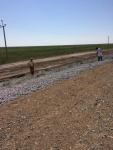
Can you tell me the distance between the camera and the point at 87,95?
14227 mm

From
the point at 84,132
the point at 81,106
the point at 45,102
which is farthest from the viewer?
the point at 45,102

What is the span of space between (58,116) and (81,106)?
1.60 meters

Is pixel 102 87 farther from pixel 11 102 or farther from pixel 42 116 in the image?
pixel 42 116

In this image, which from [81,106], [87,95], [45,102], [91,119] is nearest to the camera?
[91,119]

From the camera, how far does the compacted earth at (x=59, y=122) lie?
821 centimetres

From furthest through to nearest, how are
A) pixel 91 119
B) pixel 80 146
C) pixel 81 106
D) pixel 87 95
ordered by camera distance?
pixel 87 95 < pixel 81 106 < pixel 91 119 < pixel 80 146

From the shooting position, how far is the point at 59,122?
9938 mm

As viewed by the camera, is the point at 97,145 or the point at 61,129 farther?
the point at 61,129

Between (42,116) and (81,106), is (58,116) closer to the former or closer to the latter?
(42,116)

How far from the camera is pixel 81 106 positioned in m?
12.0

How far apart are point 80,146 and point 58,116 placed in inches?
107

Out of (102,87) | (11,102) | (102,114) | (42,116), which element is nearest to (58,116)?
(42,116)

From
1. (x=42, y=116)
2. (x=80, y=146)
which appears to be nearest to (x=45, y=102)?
(x=42, y=116)

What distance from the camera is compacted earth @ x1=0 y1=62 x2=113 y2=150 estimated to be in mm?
8211
